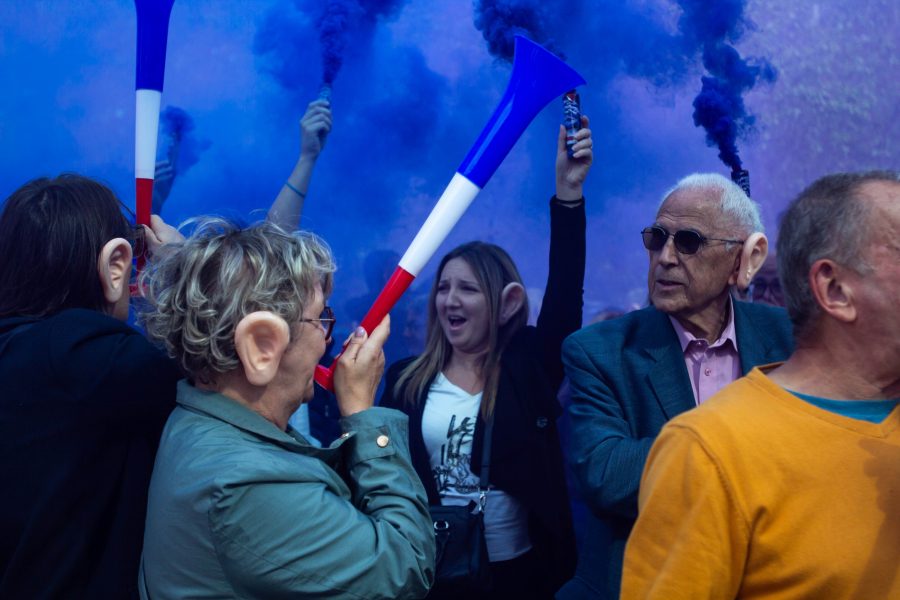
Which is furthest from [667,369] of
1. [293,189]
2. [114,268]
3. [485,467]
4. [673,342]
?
[293,189]

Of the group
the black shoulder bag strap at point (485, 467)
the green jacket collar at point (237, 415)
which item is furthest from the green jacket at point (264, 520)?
the black shoulder bag strap at point (485, 467)

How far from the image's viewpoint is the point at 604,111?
12.7 ft

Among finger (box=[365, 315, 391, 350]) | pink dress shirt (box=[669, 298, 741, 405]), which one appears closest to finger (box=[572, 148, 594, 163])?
pink dress shirt (box=[669, 298, 741, 405])

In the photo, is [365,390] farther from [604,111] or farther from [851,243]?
[604,111]

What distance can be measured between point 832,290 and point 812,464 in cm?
34

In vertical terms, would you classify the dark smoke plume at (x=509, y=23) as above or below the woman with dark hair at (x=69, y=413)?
above

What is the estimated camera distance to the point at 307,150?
3889mm

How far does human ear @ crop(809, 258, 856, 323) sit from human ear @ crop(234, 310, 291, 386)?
3.43 feet

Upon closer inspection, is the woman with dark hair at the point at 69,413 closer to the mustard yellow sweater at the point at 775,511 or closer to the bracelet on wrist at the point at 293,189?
the mustard yellow sweater at the point at 775,511

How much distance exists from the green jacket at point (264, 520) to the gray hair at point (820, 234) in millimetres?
899

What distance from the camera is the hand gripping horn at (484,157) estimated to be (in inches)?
86.7

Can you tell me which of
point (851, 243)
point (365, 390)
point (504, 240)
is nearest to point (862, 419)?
point (851, 243)

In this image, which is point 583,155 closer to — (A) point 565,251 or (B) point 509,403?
(A) point 565,251

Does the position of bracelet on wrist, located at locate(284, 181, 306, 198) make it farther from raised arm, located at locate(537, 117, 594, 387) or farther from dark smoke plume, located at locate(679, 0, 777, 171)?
dark smoke plume, located at locate(679, 0, 777, 171)
